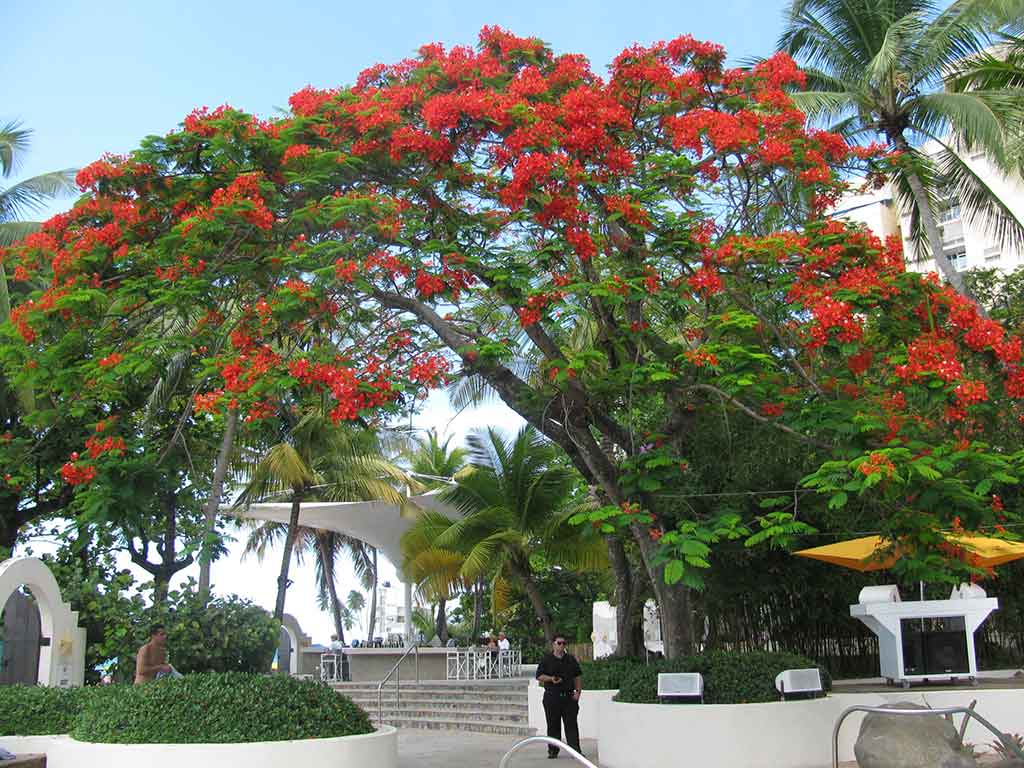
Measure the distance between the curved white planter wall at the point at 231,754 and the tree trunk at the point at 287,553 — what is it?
1573cm

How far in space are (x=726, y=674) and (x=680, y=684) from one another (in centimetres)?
68

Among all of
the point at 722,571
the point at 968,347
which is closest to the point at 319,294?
the point at 968,347

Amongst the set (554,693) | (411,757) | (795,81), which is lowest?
(411,757)

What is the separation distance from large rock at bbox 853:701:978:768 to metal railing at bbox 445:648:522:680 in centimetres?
1406

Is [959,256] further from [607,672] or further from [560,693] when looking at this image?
[560,693]

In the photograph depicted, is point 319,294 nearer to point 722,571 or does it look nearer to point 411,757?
point 411,757

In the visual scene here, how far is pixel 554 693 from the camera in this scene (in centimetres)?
1126

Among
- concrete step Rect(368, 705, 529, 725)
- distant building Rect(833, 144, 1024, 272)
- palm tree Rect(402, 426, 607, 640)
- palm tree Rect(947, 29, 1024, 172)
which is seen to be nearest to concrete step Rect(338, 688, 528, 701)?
concrete step Rect(368, 705, 529, 725)

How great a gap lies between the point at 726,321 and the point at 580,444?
253cm

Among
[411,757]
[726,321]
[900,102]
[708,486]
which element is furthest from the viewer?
[900,102]

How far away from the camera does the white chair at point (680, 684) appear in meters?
10.7

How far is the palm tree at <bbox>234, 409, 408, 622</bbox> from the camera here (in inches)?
947

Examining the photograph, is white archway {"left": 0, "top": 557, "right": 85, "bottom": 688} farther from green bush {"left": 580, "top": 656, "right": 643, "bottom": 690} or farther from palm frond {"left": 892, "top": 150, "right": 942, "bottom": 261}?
palm frond {"left": 892, "top": 150, "right": 942, "bottom": 261}

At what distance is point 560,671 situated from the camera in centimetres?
1130
